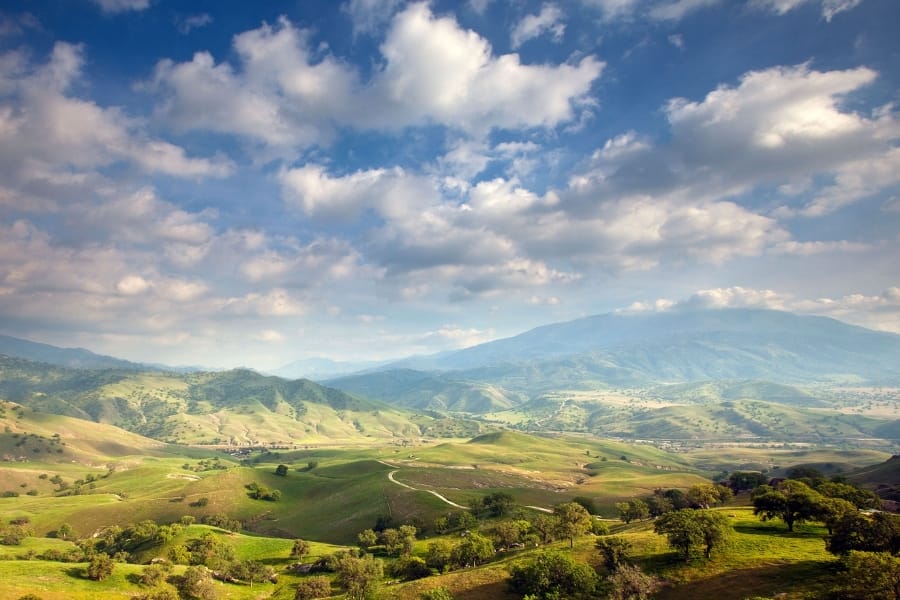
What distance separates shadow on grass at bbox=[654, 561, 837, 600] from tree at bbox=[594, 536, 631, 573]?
13.4 m

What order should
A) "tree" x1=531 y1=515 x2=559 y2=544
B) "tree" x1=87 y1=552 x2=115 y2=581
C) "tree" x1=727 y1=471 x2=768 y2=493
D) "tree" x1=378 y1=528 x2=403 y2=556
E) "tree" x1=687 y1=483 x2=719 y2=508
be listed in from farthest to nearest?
"tree" x1=727 y1=471 x2=768 y2=493 → "tree" x1=687 y1=483 x2=719 y2=508 → "tree" x1=378 y1=528 x2=403 y2=556 → "tree" x1=531 y1=515 x2=559 y2=544 → "tree" x1=87 y1=552 x2=115 y2=581

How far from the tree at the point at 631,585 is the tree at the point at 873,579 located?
90.3ft

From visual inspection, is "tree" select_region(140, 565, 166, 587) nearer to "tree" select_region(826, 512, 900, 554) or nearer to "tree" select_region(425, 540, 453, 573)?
"tree" select_region(425, 540, 453, 573)

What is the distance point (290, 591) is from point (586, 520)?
259ft

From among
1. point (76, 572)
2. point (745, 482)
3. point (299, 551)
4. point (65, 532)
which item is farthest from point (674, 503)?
point (65, 532)

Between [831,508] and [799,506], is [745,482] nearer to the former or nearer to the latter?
[799,506]

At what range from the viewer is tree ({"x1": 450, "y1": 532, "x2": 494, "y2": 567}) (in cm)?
11269

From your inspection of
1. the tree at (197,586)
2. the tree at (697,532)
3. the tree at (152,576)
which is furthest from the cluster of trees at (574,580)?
the tree at (152,576)

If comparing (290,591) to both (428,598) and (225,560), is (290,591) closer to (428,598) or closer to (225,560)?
(225,560)

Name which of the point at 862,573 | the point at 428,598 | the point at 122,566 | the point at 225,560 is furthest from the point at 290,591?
the point at 862,573

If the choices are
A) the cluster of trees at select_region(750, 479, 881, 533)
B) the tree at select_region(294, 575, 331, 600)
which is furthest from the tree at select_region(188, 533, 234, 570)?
the cluster of trees at select_region(750, 479, 881, 533)

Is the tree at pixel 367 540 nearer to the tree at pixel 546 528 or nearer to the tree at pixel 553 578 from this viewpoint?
the tree at pixel 546 528

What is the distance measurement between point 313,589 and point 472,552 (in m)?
38.7

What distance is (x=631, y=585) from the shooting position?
257ft
